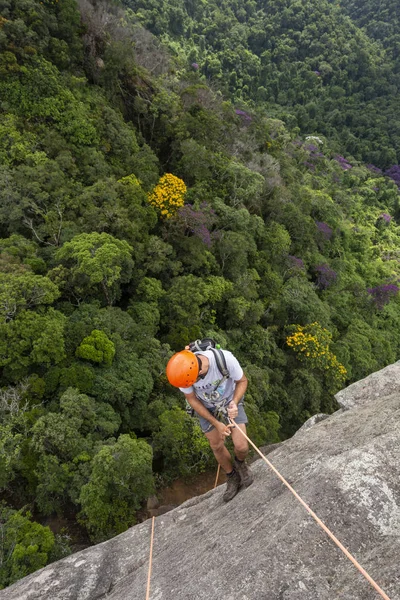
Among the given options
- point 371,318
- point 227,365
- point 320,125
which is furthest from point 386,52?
point 227,365

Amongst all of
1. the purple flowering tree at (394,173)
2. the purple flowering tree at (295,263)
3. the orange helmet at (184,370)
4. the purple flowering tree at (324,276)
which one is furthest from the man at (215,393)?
the purple flowering tree at (394,173)

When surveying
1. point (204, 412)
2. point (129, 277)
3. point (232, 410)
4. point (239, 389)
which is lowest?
point (129, 277)

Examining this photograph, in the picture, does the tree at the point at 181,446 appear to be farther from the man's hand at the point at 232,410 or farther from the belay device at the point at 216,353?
the belay device at the point at 216,353

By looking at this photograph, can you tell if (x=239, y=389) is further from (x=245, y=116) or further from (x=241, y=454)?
(x=245, y=116)

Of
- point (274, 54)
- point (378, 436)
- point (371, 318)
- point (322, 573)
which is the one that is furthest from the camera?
point (274, 54)

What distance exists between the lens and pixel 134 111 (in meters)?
25.2

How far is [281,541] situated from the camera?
4.60 m

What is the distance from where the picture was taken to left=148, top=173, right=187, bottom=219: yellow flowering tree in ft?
65.1

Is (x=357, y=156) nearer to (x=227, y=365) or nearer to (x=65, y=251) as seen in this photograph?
(x=65, y=251)

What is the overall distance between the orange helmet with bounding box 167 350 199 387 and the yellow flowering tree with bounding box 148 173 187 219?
50.0ft

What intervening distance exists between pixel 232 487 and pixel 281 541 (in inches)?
74.9

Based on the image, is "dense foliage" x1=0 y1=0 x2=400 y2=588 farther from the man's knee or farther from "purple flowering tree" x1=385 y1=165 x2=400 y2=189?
"purple flowering tree" x1=385 y1=165 x2=400 y2=189

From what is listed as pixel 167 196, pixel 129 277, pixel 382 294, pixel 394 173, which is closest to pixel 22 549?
pixel 129 277

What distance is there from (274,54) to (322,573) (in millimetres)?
93628
